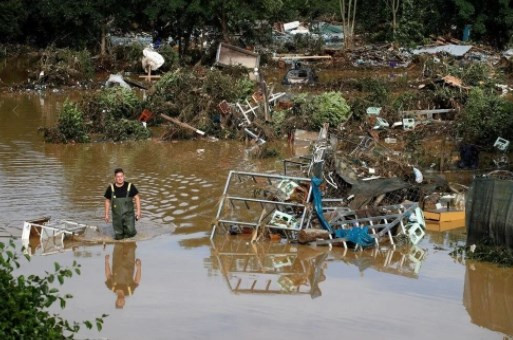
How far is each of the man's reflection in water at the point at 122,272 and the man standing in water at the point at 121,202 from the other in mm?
255

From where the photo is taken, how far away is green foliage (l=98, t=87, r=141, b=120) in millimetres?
24141

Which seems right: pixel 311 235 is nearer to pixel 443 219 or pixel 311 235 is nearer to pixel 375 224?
pixel 375 224

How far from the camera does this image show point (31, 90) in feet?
109

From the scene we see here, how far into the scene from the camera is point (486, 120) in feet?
65.6

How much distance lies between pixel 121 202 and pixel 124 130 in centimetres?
1006

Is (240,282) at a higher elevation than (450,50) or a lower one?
higher

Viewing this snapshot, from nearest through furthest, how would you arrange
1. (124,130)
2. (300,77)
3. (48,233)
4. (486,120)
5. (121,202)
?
1. (121,202)
2. (48,233)
3. (486,120)
4. (124,130)
5. (300,77)

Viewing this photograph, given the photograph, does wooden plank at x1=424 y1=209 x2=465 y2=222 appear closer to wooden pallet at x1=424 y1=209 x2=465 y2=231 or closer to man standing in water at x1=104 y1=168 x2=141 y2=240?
wooden pallet at x1=424 y1=209 x2=465 y2=231

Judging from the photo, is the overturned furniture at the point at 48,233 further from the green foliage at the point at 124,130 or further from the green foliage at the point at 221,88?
the green foliage at the point at 221,88

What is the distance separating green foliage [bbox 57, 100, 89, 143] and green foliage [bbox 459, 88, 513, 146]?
8831 mm

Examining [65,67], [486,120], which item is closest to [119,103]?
[486,120]

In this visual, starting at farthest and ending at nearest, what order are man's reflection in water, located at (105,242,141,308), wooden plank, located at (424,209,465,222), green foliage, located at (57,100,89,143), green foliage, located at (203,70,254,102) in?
green foliage, located at (203,70,254,102), green foliage, located at (57,100,89,143), wooden plank, located at (424,209,465,222), man's reflection in water, located at (105,242,141,308)

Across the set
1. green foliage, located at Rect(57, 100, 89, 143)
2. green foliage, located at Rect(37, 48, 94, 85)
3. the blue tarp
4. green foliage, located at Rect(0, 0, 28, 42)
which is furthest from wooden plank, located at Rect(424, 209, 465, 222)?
green foliage, located at Rect(0, 0, 28, 42)

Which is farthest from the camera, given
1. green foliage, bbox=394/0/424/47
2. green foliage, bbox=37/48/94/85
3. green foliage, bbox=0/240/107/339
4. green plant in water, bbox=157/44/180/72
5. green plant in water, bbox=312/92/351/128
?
green foliage, bbox=394/0/424/47
